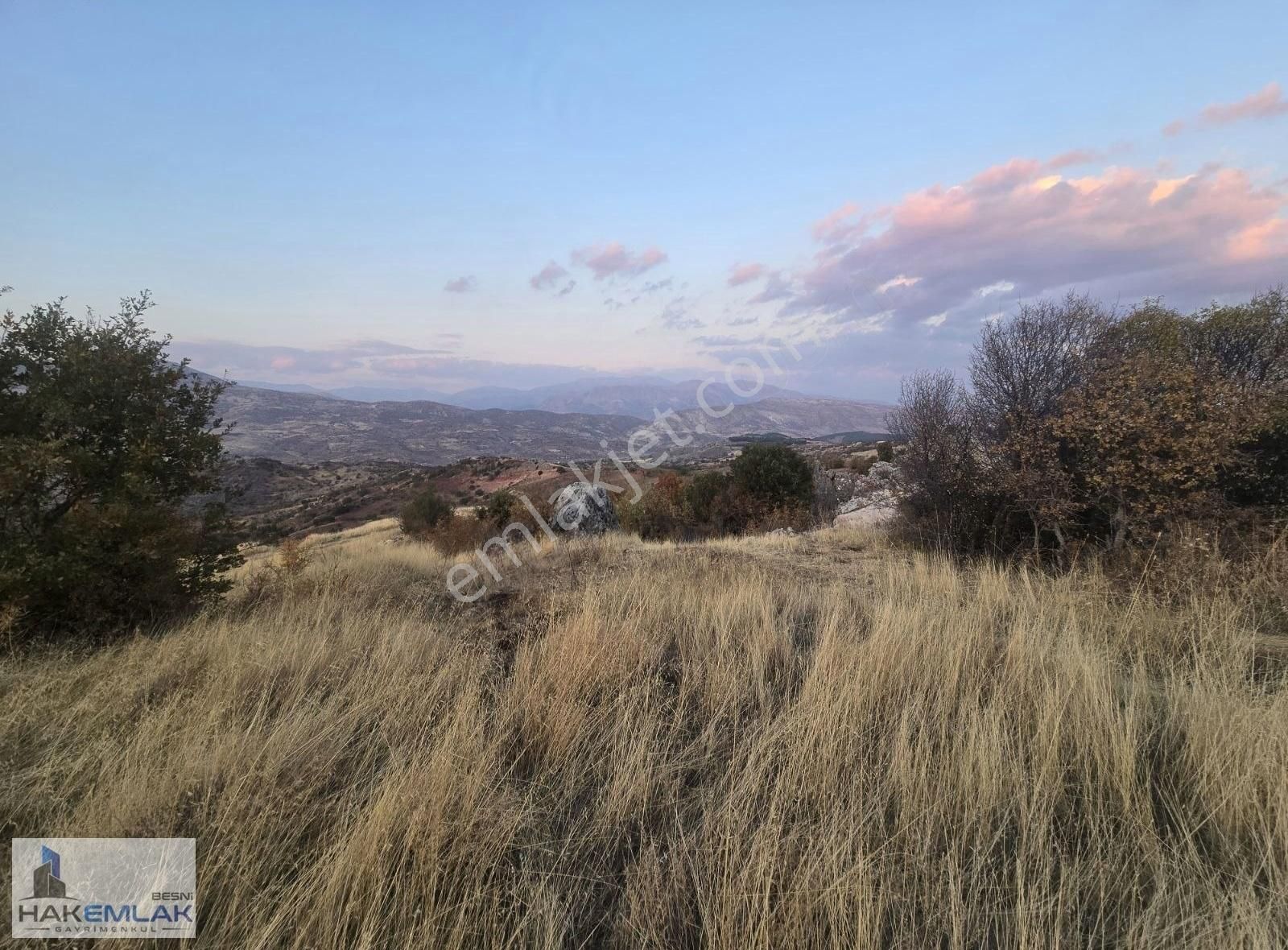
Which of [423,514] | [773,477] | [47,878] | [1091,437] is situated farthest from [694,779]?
[423,514]

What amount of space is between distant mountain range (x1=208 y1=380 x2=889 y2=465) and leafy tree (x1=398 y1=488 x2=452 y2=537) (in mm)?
27776

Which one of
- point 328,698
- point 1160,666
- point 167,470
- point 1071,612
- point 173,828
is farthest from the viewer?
point 167,470

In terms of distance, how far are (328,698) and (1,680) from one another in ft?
7.45

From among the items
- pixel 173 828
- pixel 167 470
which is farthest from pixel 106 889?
pixel 167 470

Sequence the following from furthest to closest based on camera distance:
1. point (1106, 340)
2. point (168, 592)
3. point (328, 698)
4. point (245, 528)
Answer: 1. point (1106, 340)
2. point (245, 528)
3. point (168, 592)
4. point (328, 698)

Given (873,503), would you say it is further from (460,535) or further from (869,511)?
(460,535)

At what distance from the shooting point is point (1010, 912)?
5.65ft

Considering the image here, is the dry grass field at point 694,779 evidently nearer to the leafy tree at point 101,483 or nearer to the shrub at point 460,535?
the leafy tree at point 101,483

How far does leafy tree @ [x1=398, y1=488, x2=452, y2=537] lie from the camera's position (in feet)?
72.9

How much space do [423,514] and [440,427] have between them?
368 feet

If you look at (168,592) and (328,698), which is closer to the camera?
(328,698)

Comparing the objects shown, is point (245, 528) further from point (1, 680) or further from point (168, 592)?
point (1, 680)

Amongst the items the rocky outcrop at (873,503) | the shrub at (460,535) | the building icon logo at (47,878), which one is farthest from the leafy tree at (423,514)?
the building icon logo at (47,878)

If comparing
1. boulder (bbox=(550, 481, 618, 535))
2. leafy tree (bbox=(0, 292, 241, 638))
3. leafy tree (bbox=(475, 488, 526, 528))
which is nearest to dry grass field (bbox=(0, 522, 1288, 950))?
leafy tree (bbox=(0, 292, 241, 638))
